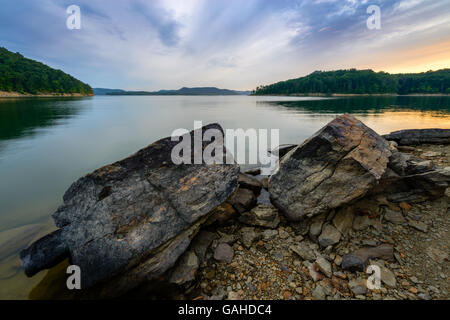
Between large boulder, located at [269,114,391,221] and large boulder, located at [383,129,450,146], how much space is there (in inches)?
352

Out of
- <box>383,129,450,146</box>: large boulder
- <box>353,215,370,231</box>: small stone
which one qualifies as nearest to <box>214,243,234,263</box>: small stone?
<box>353,215,370,231</box>: small stone

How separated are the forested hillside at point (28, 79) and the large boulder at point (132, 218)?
139234mm

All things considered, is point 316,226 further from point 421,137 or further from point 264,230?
point 421,137

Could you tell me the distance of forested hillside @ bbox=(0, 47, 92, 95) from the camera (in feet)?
319

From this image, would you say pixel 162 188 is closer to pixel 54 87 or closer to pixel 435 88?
pixel 54 87

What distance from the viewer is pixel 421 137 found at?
39.3 ft

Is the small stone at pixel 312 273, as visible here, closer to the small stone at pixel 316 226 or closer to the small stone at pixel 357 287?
the small stone at pixel 357 287

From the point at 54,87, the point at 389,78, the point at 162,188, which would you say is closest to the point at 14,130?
the point at 162,188

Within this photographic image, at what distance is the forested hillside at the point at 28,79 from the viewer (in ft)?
319

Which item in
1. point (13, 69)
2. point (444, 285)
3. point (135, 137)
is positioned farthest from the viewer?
point (13, 69)

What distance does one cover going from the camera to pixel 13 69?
106875 millimetres

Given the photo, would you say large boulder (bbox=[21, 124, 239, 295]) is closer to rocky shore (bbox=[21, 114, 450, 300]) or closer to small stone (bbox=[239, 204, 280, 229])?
rocky shore (bbox=[21, 114, 450, 300])

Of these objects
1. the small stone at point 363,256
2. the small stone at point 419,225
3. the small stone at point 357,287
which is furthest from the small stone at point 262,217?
the small stone at point 419,225
